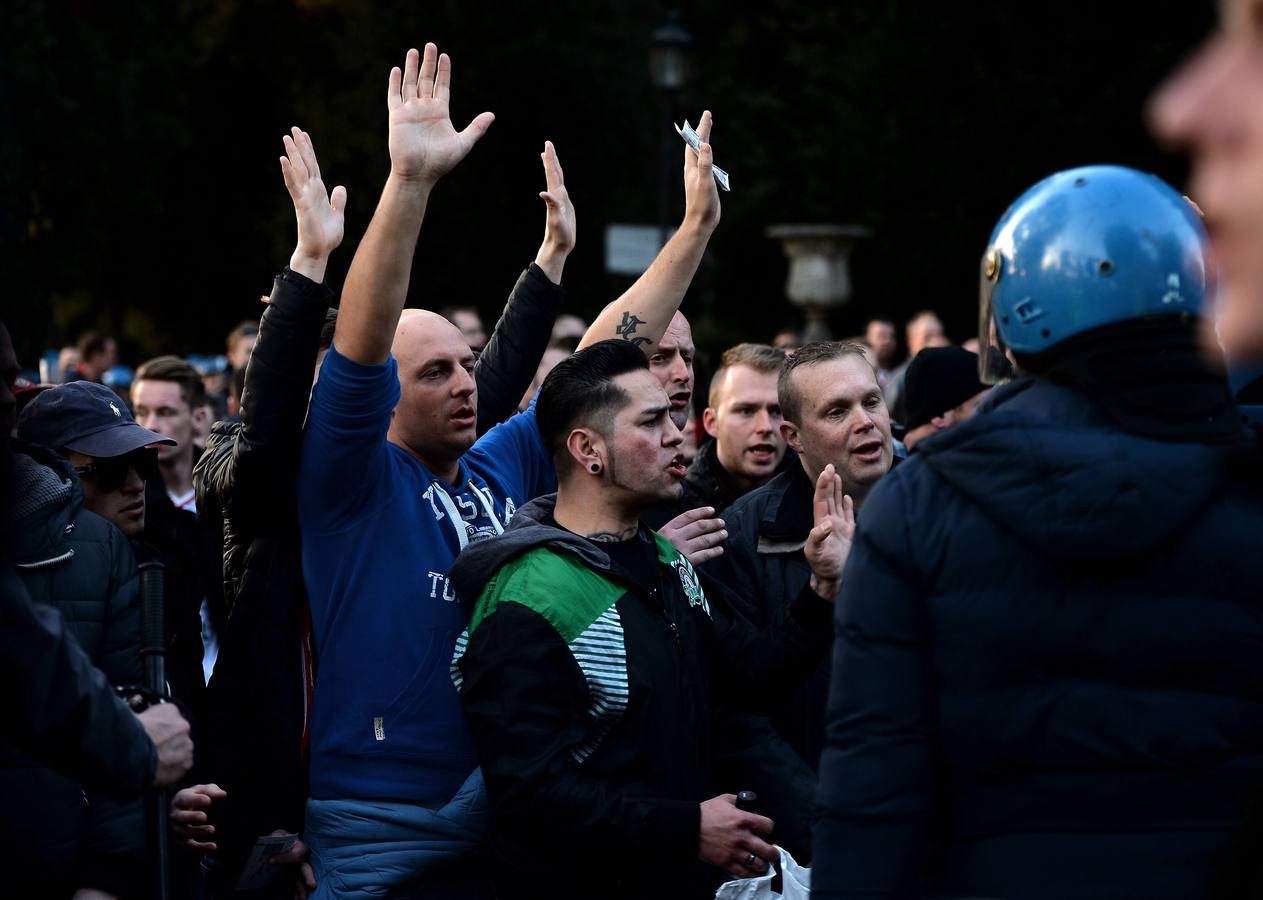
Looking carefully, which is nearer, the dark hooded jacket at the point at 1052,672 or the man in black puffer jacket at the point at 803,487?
the dark hooded jacket at the point at 1052,672

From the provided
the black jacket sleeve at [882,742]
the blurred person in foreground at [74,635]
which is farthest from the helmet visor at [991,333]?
the blurred person in foreground at [74,635]

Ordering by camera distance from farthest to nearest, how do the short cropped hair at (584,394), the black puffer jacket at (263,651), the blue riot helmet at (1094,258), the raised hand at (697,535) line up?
the raised hand at (697,535) < the short cropped hair at (584,394) < the black puffer jacket at (263,651) < the blue riot helmet at (1094,258)

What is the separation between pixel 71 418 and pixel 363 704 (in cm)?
174

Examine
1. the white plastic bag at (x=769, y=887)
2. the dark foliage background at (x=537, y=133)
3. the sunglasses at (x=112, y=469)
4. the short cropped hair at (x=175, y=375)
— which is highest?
the dark foliage background at (x=537, y=133)

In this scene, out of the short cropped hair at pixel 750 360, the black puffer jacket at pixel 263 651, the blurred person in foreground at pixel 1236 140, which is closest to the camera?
the blurred person in foreground at pixel 1236 140

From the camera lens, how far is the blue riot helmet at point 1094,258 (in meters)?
2.58

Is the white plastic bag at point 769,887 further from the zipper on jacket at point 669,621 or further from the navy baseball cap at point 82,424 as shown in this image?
the navy baseball cap at point 82,424

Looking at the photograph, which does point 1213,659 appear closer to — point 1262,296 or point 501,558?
point 1262,296

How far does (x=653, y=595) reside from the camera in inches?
151

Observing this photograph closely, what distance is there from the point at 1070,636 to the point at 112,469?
3.46 metres

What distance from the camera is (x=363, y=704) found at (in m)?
3.95

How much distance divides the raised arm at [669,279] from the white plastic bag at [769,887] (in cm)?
169

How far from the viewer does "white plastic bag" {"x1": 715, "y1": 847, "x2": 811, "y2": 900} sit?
3963mm

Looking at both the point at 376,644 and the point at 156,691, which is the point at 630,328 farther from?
the point at 156,691
